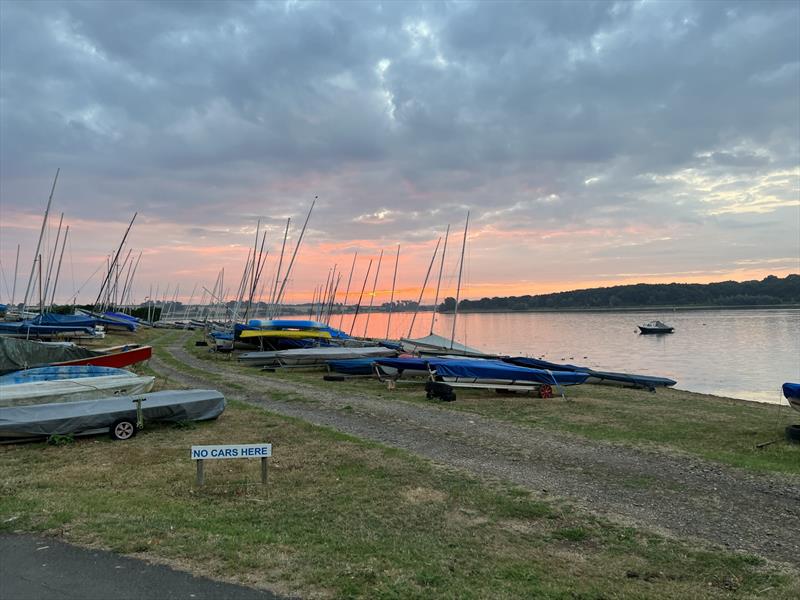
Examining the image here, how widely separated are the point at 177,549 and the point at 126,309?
9911 centimetres

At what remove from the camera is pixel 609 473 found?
30.3 ft

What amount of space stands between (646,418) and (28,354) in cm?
2016

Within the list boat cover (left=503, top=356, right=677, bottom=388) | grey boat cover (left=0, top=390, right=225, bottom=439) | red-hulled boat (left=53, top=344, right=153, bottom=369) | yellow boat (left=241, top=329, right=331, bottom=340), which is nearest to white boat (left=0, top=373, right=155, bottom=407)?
grey boat cover (left=0, top=390, right=225, bottom=439)

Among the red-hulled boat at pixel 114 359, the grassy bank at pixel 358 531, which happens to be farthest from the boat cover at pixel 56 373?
the grassy bank at pixel 358 531

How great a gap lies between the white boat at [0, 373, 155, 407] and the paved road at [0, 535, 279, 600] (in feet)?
26.5

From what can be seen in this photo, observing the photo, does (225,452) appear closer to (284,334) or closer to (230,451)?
(230,451)

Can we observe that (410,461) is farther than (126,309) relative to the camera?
No

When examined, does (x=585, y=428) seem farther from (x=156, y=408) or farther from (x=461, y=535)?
(x=156, y=408)

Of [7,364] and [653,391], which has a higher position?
[7,364]

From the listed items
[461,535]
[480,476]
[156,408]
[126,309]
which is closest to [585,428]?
[480,476]

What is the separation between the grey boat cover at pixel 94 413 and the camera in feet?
34.3

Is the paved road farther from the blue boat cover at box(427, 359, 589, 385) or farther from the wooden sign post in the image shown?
the blue boat cover at box(427, 359, 589, 385)

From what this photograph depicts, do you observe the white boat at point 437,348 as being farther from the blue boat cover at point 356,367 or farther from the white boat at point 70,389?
the white boat at point 70,389

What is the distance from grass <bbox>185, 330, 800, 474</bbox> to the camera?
11344mm
